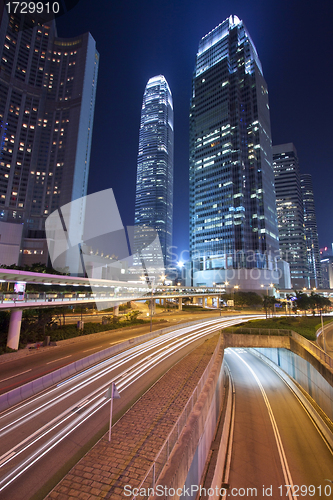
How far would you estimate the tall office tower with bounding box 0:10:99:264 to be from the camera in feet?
375

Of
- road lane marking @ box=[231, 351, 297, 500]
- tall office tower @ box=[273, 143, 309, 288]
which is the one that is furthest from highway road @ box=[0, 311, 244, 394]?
tall office tower @ box=[273, 143, 309, 288]

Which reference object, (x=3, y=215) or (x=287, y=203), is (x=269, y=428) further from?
(x=287, y=203)

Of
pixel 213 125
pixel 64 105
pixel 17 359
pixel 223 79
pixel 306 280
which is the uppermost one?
pixel 223 79

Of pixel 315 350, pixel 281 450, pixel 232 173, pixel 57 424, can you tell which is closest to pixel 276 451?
pixel 281 450

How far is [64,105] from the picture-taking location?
13400 cm

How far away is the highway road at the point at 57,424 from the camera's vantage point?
7625mm

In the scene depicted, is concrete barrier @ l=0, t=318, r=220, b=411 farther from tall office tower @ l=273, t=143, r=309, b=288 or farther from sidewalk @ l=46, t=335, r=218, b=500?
tall office tower @ l=273, t=143, r=309, b=288

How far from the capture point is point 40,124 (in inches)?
5030

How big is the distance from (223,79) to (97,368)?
166 metres

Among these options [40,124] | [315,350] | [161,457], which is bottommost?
[161,457]

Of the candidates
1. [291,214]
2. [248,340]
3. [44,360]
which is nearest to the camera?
[44,360]

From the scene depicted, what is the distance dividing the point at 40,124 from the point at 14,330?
14193 centimetres

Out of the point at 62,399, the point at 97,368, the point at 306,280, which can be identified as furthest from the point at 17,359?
the point at 306,280

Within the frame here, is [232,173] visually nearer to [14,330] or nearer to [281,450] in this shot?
[14,330]
